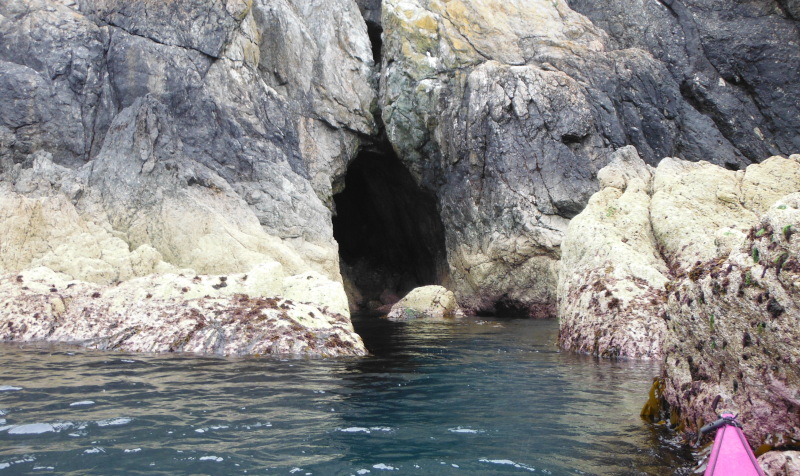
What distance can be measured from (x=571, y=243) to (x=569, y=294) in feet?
6.11

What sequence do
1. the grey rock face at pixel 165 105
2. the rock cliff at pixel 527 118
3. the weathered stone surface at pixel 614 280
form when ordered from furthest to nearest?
the rock cliff at pixel 527 118 < the grey rock face at pixel 165 105 < the weathered stone surface at pixel 614 280

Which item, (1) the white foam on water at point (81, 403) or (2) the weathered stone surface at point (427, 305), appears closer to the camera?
(1) the white foam on water at point (81, 403)

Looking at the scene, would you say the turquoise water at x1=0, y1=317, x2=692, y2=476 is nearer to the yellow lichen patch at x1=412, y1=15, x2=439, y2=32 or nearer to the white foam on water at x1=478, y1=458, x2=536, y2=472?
the white foam on water at x1=478, y1=458, x2=536, y2=472

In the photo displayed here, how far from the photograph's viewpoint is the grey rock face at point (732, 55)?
A: 33219 millimetres

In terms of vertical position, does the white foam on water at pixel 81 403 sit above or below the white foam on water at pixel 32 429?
above

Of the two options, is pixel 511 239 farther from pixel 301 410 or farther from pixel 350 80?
pixel 301 410

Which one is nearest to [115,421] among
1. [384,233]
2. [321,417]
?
[321,417]

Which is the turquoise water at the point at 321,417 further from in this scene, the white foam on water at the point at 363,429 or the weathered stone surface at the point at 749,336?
the weathered stone surface at the point at 749,336

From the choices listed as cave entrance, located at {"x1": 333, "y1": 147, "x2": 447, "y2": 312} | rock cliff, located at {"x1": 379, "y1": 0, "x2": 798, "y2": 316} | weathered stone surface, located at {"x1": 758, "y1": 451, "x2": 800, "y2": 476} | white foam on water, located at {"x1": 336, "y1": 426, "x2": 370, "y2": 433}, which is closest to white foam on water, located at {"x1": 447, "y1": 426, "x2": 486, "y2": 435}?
white foam on water, located at {"x1": 336, "y1": 426, "x2": 370, "y2": 433}

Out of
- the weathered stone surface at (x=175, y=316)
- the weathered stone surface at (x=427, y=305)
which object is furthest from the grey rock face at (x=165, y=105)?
the weathered stone surface at (x=175, y=316)

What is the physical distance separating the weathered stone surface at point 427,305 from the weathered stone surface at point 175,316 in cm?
1239

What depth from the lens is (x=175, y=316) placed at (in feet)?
46.0

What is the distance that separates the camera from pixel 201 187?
981 inches

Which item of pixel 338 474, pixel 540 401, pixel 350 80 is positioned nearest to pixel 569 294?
pixel 540 401
